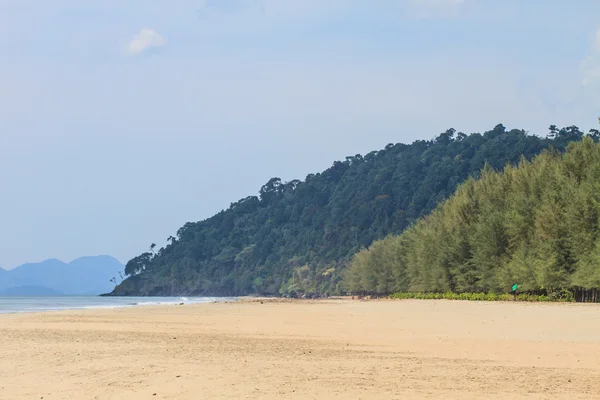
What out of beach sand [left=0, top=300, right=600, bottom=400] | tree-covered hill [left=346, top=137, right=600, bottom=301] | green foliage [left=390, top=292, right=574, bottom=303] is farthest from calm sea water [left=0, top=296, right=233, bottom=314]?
beach sand [left=0, top=300, right=600, bottom=400]

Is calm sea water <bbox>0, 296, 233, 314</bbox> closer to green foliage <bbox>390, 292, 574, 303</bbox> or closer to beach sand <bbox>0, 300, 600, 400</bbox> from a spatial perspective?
green foliage <bbox>390, 292, 574, 303</bbox>

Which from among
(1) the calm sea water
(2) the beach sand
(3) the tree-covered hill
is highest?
(3) the tree-covered hill

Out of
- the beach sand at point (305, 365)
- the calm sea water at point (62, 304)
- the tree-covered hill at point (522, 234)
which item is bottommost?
the calm sea water at point (62, 304)

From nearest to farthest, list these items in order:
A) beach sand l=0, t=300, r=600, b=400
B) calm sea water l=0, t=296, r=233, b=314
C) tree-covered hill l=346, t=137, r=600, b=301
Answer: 1. beach sand l=0, t=300, r=600, b=400
2. tree-covered hill l=346, t=137, r=600, b=301
3. calm sea water l=0, t=296, r=233, b=314

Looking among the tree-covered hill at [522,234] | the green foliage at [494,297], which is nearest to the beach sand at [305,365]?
the tree-covered hill at [522,234]

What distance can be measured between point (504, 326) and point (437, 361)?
11.1 metres

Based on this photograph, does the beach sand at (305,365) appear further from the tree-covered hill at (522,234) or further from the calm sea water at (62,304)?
the calm sea water at (62,304)

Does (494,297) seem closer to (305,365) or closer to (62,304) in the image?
(305,365)

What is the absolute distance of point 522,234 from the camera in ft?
183

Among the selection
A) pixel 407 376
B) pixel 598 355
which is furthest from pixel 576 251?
pixel 407 376

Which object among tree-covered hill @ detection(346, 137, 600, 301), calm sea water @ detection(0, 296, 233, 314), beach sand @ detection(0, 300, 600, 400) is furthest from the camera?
calm sea water @ detection(0, 296, 233, 314)

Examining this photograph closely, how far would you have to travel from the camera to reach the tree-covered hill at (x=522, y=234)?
47.1 m

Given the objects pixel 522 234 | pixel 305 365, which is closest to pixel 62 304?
pixel 522 234

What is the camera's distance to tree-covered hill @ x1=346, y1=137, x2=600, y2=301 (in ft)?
155
